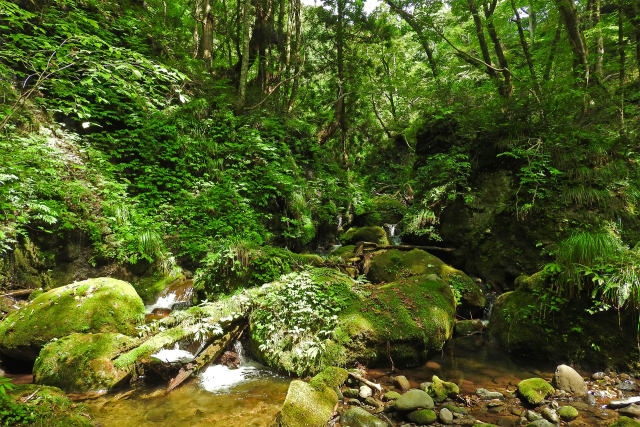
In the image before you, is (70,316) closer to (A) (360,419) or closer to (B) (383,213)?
(A) (360,419)

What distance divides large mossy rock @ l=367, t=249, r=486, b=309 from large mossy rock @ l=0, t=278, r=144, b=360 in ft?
18.5

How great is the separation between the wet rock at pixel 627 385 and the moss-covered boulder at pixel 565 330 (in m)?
0.36

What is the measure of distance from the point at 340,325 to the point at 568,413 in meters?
3.05

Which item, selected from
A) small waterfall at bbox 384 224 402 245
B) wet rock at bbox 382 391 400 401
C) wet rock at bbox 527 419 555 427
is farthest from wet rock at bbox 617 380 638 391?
small waterfall at bbox 384 224 402 245

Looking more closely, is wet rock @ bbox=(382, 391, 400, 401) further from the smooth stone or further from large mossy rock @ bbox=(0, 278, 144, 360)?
large mossy rock @ bbox=(0, 278, 144, 360)

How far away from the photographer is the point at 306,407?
10.9 feet

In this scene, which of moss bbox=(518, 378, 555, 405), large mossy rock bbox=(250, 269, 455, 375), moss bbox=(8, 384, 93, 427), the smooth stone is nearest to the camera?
moss bbox=(8, 384, 93, 427)

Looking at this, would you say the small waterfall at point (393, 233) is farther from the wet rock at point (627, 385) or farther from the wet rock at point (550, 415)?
the wet rock at point (550, 415)

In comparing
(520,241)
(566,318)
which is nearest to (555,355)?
(566,318)

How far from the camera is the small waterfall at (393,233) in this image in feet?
37.2

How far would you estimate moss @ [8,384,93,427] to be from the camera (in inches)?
106

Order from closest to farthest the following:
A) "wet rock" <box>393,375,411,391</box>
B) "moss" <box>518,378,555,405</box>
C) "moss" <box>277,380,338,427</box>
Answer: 1. "moss" <box>277,380,338,427</box>
2. "moss" <box>518,378,555,405</box>
3. "wet rock" <box>393,375,411,391</box>

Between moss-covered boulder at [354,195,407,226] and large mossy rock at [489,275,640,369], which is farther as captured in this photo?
moss-covered boulder at [354,195,407,226]

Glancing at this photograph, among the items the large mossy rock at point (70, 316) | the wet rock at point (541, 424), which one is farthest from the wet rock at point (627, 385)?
the large mossy rock at point (70, 316)
